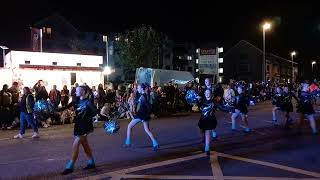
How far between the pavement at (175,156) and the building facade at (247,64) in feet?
210

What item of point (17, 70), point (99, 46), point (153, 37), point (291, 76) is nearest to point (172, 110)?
point (17, 70)

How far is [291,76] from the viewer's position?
9138cm

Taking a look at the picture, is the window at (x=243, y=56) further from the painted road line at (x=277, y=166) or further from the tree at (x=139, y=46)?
the painted road line at (x=277, y=166)

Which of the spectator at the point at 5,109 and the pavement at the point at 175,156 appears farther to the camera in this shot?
the spectator at the point at 5,109

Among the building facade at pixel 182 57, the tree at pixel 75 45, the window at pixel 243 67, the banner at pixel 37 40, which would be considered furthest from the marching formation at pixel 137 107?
the building facade at pixel 182 57

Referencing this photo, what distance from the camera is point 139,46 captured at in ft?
207

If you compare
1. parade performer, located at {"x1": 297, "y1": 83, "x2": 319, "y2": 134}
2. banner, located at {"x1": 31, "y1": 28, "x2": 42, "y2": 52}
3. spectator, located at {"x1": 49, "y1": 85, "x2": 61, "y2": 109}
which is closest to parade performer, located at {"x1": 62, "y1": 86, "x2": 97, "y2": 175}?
parade performer, located at {"x1": 297, "y1": 83, "x2": 319, "y2": 134}

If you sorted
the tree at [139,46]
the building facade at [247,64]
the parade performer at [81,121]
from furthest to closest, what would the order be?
the building facade at [247,64]
the tree at [139,46]
the parade performer at [81,121]

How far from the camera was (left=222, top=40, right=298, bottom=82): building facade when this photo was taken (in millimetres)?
79312

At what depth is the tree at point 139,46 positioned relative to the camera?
63.3m

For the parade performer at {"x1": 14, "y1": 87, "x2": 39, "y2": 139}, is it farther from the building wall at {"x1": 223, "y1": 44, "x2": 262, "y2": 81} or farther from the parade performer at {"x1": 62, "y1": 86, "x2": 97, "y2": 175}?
the building wall at {"x1": 223, "y1": 44, "x2": 262, "y2": 81}

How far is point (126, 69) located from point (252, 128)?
51.0 m

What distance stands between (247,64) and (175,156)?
Answer: 71.1m

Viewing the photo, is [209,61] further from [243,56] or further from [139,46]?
[243,56]
